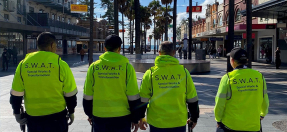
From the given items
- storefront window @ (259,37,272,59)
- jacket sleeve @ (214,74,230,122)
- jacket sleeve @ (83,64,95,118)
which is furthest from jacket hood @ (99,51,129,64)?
storefront window @ (259,37,272,59)

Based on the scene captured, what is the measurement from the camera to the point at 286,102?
8812 mm

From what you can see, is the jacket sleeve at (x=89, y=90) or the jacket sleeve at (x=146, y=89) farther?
the jacket sleeve at (x=89, y=90)

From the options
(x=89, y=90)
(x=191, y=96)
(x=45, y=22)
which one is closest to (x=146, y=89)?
(x=191, y=96)

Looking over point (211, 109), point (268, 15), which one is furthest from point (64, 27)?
point (211, 109)

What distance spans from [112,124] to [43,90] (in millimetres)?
919

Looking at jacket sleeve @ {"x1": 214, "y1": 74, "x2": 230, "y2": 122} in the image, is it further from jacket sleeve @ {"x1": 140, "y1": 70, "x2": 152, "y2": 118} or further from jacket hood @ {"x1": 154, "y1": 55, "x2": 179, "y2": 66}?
jacket sleeve @ {"x1": 140, "y1": 70, "x2": 152, "y2": 118}

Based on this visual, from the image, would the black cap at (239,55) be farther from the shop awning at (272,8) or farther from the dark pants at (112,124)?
the shop awning at (272,8)

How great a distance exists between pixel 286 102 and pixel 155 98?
6956 millimetres

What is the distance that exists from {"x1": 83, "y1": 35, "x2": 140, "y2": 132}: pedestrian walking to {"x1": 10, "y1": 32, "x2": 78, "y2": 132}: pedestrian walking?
1.13 feet

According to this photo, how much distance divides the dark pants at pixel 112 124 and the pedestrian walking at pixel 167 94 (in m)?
0.32

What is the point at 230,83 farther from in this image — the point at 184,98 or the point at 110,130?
the point at 110,130

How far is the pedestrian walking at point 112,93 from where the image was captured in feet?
11.1

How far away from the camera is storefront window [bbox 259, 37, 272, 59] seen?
90.8 feet

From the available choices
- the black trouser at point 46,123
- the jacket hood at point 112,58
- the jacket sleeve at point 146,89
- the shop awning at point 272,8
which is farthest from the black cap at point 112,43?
the shop awning at point 272,8
